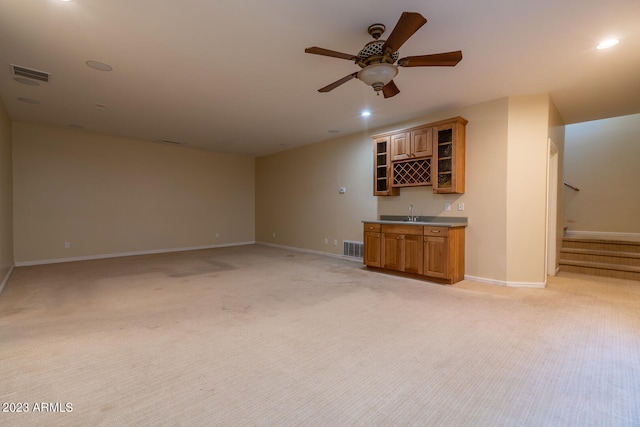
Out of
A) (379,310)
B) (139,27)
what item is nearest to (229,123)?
(139,27)

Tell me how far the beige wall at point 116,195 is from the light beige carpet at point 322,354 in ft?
6.93

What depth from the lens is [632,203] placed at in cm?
583

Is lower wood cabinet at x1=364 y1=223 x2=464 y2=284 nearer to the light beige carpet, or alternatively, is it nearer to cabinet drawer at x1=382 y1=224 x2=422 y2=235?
cabinet drawer at x1=382 y1=224 x2=422 y2=235

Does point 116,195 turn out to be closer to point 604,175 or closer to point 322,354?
point 322,354

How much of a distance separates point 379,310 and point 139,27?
3.54 metres

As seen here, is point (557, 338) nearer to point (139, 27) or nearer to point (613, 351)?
point (613, 351)

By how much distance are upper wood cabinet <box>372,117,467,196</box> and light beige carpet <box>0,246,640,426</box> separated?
Answer: 1668 mm

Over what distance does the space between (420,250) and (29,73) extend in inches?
214

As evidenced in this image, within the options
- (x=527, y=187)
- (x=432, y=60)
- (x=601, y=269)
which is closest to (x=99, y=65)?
(x=432, y=60)

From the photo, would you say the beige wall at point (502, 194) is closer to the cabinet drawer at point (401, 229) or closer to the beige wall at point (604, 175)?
the cabinet drawer at point (401, 229)

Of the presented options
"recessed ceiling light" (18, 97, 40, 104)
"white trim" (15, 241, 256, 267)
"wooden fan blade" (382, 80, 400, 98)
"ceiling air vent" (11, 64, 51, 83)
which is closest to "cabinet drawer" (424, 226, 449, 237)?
"wooden fan blade" (382, 80, 400, 98)

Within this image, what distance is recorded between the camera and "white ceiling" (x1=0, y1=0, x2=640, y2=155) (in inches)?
92.2

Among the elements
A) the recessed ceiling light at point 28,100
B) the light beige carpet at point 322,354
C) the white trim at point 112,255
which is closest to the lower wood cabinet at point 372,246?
the light beige carpet at point 322,354

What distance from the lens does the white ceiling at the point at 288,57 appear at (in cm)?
234
